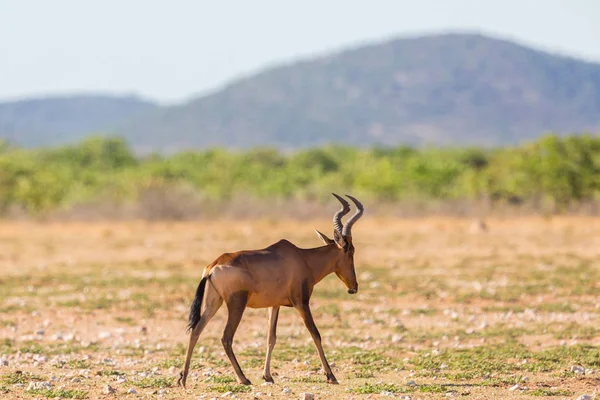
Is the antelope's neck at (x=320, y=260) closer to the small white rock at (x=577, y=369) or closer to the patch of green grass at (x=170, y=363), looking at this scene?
the patch of green grass at (x=170, y=363)

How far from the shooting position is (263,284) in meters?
12.1

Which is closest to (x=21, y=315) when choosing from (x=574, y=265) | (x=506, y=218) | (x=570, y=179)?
(x=574, y=265)

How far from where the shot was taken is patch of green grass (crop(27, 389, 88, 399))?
36.9 feet

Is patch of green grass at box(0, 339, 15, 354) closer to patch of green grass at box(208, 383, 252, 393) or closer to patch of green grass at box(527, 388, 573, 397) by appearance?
patch of green grass at box(208, 383, 252, 393)

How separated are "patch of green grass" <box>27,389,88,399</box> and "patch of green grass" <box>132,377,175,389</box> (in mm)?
790

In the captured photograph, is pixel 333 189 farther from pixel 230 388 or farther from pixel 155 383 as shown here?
pixel 230 388

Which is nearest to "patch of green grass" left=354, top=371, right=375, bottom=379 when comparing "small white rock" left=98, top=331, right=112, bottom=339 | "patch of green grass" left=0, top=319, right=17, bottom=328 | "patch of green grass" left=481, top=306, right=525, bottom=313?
"small white rock" left=98, top=331, right=112, bottom=339

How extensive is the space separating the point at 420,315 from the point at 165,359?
6.49m

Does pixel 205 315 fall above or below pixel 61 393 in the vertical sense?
above

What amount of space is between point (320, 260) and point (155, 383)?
2370 mm

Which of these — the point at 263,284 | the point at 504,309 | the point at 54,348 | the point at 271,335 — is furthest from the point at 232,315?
the point at 504,309

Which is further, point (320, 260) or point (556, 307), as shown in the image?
point (556, 307)

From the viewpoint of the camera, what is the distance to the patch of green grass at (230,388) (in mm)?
11625

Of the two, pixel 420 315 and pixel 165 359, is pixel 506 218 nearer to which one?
pixel 420 315
